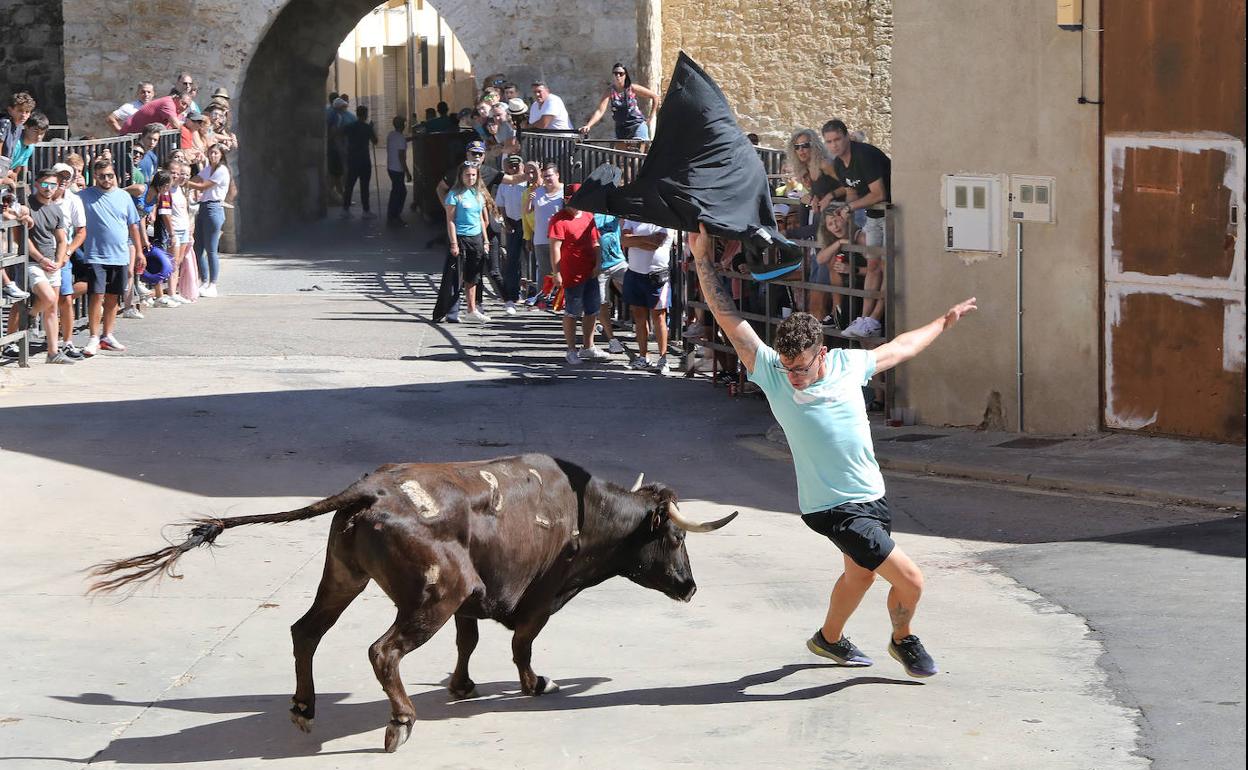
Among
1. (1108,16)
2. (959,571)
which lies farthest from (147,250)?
(959,571)

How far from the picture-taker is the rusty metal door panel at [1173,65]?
11.8 meters

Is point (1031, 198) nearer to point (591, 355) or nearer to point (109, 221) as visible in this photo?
point (591, 355)

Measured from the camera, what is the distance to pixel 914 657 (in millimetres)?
7320

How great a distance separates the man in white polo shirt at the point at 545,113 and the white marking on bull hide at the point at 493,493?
18.2 metres

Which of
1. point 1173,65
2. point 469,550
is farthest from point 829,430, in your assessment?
point 1173,65

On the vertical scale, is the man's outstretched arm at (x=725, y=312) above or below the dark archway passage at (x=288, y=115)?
below

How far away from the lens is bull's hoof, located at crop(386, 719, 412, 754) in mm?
6594

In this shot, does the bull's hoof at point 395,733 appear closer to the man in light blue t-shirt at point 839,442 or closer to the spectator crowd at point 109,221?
the man in light blue t-shirt at point 839,442

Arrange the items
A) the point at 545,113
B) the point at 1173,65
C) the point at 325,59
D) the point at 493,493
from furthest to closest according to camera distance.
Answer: the point at 325,59 → the point at 545,113 → the point at 1173,65 → the point at 493,493

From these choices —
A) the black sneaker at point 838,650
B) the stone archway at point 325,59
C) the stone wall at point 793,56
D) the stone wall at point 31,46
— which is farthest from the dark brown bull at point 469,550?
the stone wall at point 31,46

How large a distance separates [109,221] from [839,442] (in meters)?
11.7

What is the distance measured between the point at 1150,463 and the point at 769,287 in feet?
14.6

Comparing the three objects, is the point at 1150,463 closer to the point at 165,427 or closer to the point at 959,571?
the point at 959,571

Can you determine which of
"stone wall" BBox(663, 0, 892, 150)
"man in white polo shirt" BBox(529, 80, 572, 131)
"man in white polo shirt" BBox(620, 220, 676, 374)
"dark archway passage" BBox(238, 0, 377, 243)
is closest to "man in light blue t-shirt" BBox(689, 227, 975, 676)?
"man in white polo shirt" BBox(620, 220, 676, 374)
